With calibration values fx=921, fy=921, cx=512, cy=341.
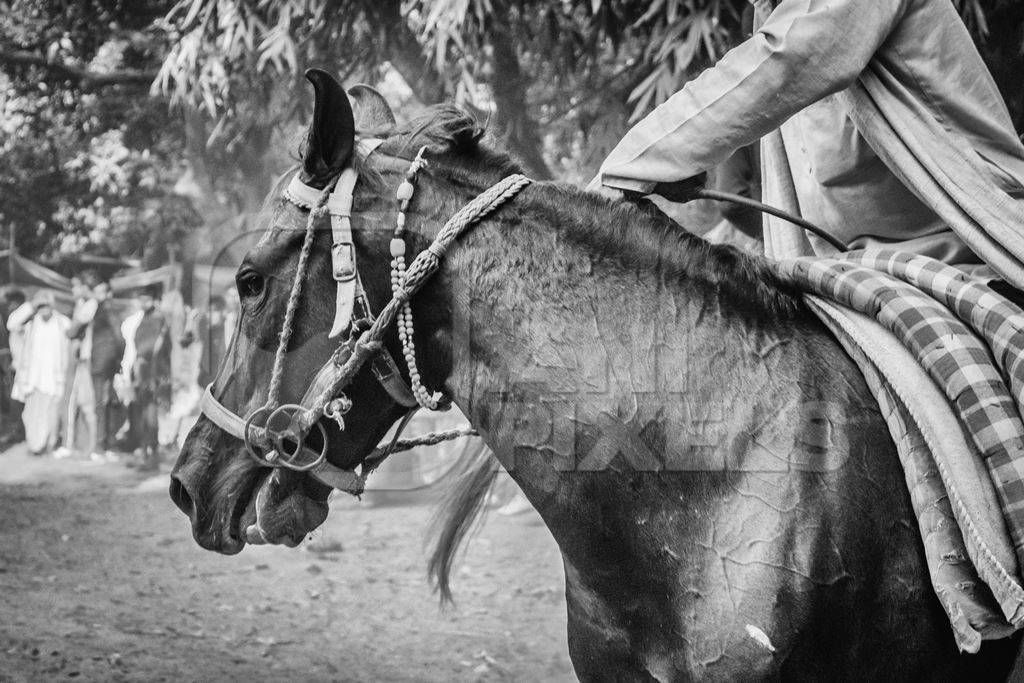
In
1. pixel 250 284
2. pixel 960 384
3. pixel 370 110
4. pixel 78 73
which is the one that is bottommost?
pixel 960 384

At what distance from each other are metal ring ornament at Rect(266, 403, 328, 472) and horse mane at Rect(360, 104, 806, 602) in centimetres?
56

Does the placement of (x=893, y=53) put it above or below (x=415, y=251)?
above

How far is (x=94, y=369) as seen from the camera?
6.84 meters

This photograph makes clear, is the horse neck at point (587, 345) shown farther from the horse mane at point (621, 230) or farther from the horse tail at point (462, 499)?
the horse tail at point (462, 499)

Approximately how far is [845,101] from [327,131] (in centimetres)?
111

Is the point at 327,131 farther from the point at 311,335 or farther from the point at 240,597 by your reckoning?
the point at 240,597

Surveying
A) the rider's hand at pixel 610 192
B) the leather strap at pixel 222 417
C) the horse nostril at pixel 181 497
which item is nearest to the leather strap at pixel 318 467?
the leather strap at pixel 222 417

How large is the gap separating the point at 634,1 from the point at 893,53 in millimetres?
3141

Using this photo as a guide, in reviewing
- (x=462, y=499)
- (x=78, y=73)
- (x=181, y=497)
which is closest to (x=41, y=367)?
(x=78, y=73)

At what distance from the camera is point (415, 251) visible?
1778mm

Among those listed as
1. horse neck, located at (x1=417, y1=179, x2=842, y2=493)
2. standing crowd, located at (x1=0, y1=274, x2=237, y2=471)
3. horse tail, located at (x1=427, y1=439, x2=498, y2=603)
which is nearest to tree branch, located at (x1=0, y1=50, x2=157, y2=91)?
standing crowd, located at (x1=0, y1=274, x2=237, y2=471)

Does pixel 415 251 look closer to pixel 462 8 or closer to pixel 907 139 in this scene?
pixel 907 139

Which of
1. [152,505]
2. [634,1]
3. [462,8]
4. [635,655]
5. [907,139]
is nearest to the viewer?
[635,655]

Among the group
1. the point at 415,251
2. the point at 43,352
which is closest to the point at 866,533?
the point at 415,251
